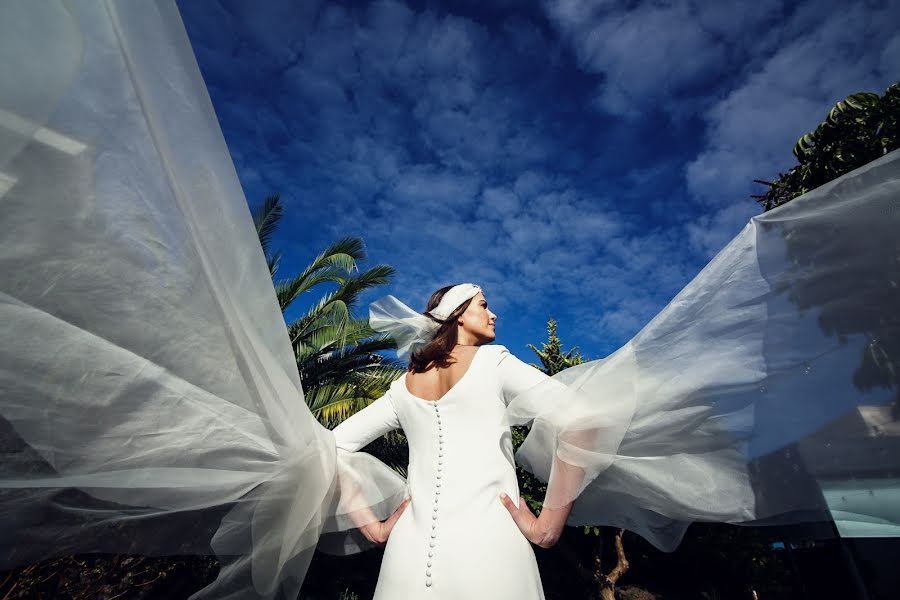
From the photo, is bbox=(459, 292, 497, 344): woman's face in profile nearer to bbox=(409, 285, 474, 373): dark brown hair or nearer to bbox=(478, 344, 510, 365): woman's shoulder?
bbox=(409, 285, 474, 373): dark brown hair

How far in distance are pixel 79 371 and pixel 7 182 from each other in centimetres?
45

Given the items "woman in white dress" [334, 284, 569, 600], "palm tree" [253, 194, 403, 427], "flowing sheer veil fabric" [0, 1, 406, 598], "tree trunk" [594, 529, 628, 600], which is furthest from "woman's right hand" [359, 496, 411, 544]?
"tree trunk" [594, 529, 628, 600]

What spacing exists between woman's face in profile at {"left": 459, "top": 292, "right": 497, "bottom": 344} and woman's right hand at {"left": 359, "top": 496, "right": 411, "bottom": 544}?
33.2 inches

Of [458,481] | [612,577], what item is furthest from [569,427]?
[612,577]

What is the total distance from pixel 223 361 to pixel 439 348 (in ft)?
3.36

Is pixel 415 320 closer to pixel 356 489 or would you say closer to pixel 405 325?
pixel 405 325

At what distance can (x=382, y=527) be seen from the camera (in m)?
1.71

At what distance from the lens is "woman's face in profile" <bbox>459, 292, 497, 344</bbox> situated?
7.23 feet

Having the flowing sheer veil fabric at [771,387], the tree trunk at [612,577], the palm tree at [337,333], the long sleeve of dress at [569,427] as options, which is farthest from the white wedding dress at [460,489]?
the tree trunk at [612,577]

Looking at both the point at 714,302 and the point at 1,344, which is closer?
the point at 1,344

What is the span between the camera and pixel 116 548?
133 cm

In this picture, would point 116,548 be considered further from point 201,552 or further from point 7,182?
point 7,182

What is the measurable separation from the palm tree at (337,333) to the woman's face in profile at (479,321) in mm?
5650

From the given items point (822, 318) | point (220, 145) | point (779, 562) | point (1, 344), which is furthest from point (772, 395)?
point (779, 562)
